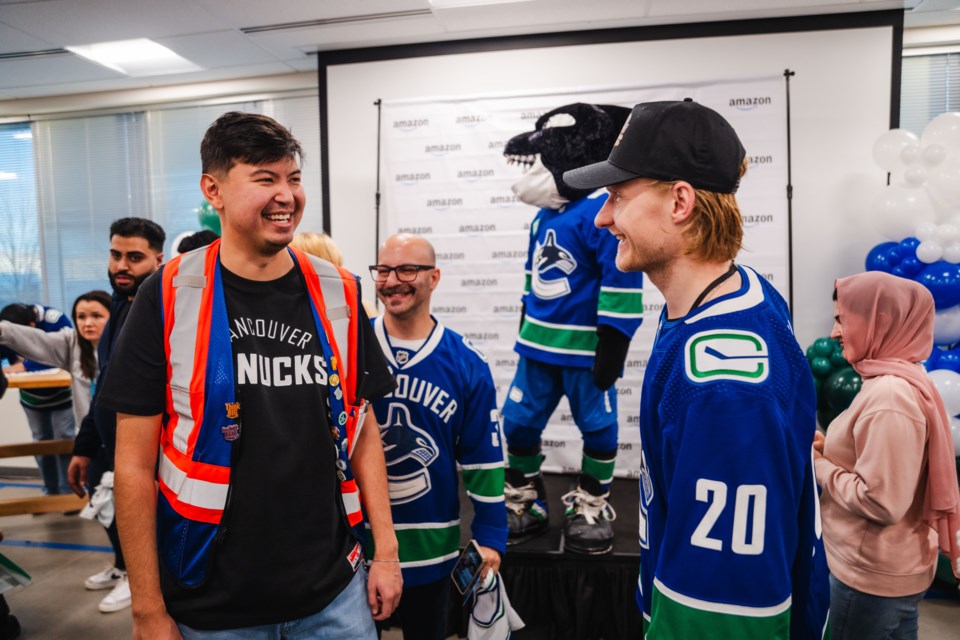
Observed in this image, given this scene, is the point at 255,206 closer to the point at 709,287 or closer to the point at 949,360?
the point at 709,287

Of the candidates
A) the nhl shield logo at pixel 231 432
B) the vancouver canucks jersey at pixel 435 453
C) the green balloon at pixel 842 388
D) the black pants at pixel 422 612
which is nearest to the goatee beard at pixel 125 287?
the vancouver canucks jersey at pixel 435 453

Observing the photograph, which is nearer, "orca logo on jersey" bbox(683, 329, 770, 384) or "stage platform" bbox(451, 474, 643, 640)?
"orca logo on jersey" bbox(683, 329, 770, 384)

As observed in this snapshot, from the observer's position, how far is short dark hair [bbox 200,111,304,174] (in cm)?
117

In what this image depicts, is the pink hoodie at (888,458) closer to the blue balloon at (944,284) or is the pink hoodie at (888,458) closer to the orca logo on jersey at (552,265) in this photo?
the orca logo on jersey at (552,265)

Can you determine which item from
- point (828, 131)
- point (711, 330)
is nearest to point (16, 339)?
point (711, 330)

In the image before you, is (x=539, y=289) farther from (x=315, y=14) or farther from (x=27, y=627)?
(x=27, y=627)

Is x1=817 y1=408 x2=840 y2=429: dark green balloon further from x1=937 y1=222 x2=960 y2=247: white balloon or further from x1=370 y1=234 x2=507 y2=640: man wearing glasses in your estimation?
x1=370 y1=234 x2=507 y2=640: man wearing glasses

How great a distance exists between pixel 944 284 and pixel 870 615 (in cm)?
190

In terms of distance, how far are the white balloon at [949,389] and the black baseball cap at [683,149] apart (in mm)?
2405

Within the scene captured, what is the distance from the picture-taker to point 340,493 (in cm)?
124

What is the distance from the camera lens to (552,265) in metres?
2.45

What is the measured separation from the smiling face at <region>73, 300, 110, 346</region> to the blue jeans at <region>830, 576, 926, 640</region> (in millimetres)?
3438

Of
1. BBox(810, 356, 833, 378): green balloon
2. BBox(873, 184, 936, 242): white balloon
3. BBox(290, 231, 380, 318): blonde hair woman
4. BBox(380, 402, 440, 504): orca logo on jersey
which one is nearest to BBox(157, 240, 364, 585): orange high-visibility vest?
BBox(380, 402, 440, 504): orca logo on jersey

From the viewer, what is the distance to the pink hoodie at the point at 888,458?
1.38 m
